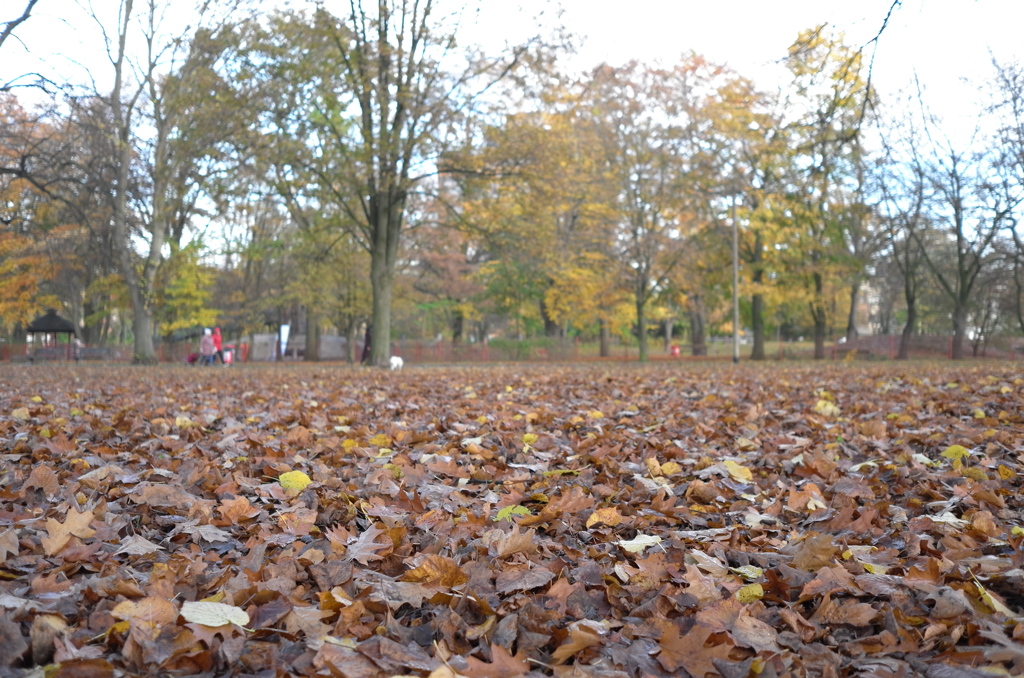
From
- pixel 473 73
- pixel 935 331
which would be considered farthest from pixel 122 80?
pixel 935 331

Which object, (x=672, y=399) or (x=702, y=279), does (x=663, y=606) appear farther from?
(x=702, y=279)

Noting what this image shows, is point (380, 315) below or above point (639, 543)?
above

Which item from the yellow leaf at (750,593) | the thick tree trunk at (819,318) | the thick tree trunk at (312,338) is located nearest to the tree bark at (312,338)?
the thick tree trunk at (312,338)

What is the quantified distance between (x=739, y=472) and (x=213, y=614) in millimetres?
2788

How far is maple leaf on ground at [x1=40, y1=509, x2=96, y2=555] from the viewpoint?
262 cm

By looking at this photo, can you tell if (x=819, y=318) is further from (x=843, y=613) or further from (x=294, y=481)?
(x=843, y=613)

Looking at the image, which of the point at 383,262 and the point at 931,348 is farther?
the point at 931,348

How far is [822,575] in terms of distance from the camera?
2387 mm

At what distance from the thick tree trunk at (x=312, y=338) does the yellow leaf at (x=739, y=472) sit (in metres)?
33.8

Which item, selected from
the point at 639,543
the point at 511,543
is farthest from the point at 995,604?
the point at 511,543

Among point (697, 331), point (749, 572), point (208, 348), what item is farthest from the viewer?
point (697, 331)

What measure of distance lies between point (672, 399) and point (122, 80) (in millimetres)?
24230

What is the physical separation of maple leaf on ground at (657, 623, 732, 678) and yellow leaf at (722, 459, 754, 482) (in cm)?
209

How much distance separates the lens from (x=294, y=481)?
3.73 metres
